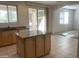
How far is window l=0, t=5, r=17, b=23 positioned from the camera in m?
4.93

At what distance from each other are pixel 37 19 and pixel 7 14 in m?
2.13

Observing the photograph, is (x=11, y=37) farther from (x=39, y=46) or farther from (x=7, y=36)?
(x=39, y=46)

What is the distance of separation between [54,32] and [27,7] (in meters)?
3.18

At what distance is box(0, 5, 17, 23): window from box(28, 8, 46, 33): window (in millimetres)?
1052

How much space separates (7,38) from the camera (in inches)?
180

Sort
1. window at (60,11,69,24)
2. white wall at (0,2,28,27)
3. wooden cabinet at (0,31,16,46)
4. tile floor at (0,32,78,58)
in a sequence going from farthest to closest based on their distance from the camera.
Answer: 1. window at (60,11,69,24)
2. white wall at (0,2,28,27)
3. wooden cabinet at (0,31,16,46)
4. tile floor at (0,32,78,58)

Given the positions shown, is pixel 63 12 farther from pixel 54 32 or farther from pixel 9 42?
pixel 9 42

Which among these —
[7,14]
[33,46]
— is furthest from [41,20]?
[33,46]

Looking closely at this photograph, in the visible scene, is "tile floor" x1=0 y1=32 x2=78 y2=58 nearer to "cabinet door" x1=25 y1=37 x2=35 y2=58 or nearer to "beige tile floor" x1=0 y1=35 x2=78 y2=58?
"beige tile floor" x1=0 y1=35 x2=78 y2=58

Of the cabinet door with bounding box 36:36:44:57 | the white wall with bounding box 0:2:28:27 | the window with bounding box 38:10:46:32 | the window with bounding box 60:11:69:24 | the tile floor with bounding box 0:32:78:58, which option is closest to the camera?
the cabinet door with bounding box 36:36:44:57

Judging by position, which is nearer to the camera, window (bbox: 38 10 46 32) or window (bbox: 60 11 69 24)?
window (bbox: 38 10 46 32)

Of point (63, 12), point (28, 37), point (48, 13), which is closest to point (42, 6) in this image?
point (48, 13)

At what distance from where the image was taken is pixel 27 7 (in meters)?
5.83

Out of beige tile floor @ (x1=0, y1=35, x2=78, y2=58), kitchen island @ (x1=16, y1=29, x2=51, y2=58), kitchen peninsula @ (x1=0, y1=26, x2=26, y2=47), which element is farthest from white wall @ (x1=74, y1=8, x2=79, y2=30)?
kitchen island @ (x1=16, y1=29, x2=51, y2=58)
